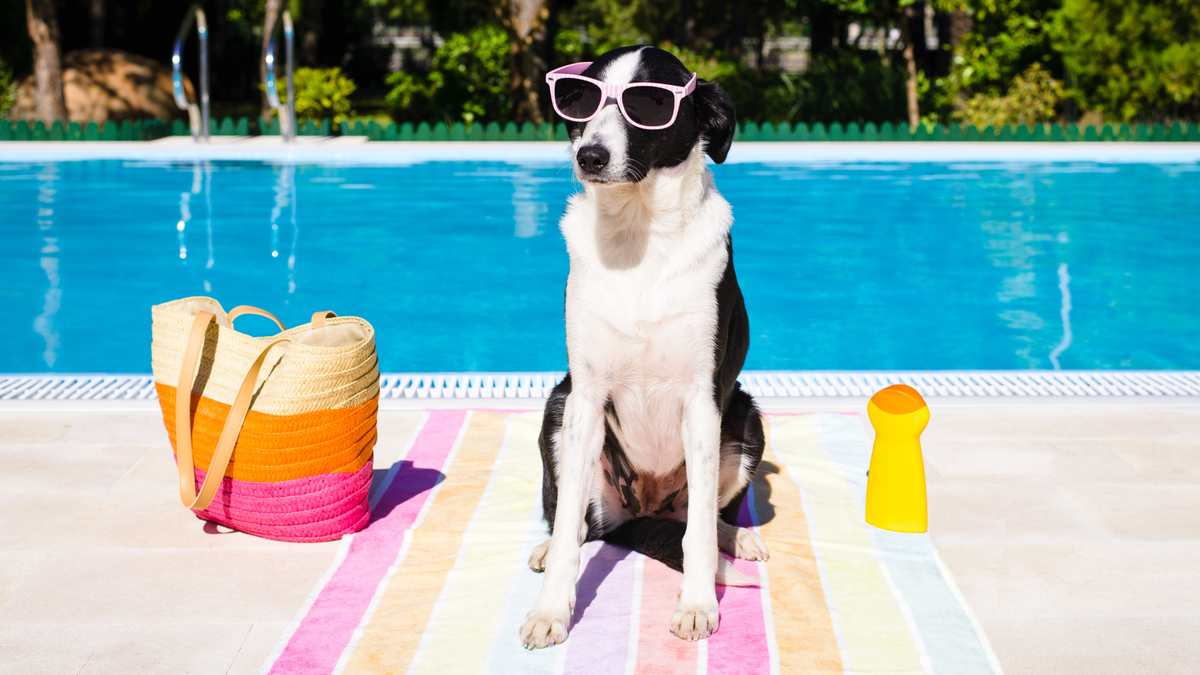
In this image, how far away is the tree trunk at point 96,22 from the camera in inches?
826

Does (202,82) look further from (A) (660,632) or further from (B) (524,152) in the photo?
(A) (660,632)

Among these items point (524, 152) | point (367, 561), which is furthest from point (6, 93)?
point (367, 561)

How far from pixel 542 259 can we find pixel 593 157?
21.7ft

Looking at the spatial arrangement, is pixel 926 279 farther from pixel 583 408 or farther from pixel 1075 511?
pixel 583 408

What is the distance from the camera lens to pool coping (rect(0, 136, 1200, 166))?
45.6 ft

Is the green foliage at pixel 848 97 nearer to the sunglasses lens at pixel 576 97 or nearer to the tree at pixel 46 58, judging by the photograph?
the tree at pixel 46 58

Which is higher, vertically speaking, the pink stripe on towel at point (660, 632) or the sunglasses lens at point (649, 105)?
the sunglasses lens at point (649, 105)

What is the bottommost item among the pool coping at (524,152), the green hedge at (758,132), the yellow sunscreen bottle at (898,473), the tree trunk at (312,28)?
the yellow sunscreen bottle at (898,473)

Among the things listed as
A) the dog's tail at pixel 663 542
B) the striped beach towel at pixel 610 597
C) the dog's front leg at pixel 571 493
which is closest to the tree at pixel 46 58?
the striped beach towel at pixel 610 597

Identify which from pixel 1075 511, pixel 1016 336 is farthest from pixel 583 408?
pixel 1016 336

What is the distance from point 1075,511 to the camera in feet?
11.0

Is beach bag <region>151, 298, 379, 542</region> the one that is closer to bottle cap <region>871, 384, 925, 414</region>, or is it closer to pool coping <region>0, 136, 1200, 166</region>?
bottle cap <region>871, 384, 925, 414</region>

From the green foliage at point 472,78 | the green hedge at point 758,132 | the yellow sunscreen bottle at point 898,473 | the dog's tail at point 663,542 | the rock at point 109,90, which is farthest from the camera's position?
the green foliage at point 472,78

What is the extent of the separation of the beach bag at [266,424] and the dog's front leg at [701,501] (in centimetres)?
109
